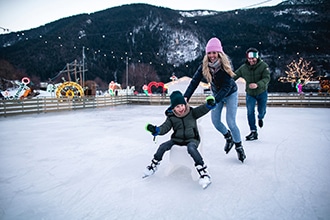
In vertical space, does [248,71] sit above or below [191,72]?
below

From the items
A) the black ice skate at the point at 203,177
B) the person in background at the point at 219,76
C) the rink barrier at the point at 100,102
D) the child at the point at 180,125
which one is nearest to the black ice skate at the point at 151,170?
the child at the point at 180,125

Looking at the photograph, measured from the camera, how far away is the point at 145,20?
86500 mm

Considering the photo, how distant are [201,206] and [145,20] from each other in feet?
304

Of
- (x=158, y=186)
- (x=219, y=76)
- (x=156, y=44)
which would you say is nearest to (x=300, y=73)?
(x=219, y=76)

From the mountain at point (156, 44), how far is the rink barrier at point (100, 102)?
7688 millimetres

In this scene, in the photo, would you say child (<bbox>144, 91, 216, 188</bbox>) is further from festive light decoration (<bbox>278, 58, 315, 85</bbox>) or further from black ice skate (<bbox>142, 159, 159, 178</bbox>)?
festive light decoration (<bbox>278, 58, 315, 85</bbox>)

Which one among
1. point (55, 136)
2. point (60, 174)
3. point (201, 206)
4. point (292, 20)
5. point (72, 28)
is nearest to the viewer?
point (201, 206)

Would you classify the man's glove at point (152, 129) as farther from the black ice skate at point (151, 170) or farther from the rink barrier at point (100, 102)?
the rink barrier at point (100, 102)

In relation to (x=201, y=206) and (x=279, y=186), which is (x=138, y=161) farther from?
(x=279, y=186)

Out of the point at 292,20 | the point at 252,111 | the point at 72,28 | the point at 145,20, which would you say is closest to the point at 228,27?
the point at 292,20

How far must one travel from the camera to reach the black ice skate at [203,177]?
Result: 176cm

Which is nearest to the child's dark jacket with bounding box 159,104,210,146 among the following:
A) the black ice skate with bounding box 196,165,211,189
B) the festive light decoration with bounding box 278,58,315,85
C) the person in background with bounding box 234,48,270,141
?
the black ice skate with bounding box 196,165,211,189

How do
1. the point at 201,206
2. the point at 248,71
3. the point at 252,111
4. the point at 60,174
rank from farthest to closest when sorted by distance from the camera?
1. the point at 252,111
2. the point at 248,71
3. the point at 60,174
4. the point at 201,206

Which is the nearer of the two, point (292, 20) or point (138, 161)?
point (138, 161)
